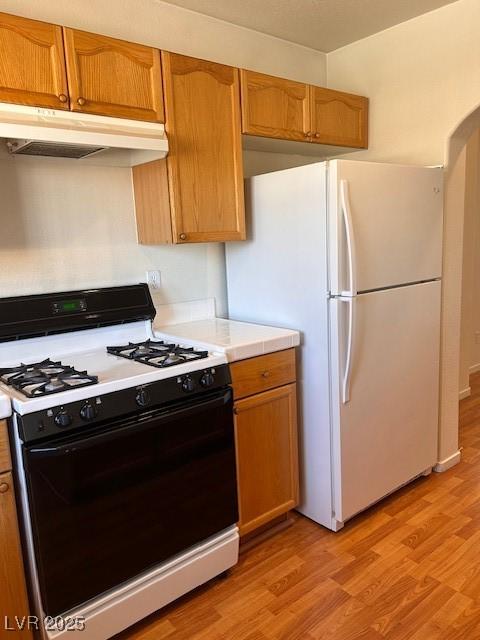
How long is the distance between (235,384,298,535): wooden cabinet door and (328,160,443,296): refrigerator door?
0.58m

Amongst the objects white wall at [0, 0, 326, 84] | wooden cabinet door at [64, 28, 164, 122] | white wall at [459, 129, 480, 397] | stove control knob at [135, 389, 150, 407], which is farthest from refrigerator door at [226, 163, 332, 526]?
white wall at [459, 129, 480, 397]

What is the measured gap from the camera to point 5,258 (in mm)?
1987

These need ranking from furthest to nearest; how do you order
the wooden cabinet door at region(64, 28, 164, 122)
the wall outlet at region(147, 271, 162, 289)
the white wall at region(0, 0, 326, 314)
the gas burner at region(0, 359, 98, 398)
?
the wall outlet at region(147, 271, 162, 289) < the white wall at region(0, 0, 326, 314) < the wooden cabinet door at region(64, 28, 164, 122) < the gas burner at region(0, 359, 98, 398)

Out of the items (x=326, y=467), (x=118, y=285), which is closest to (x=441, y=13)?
(x=118, y=285)

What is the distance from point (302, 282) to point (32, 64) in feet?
4.45

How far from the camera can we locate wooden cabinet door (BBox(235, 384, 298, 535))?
2.12m

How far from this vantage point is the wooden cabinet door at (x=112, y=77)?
1.79 metres

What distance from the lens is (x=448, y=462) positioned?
9.39 ft

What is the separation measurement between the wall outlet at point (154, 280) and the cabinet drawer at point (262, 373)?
69cm

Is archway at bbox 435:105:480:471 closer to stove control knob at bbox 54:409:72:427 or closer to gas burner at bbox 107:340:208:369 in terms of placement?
gas burner at bbox 107:340:208:369

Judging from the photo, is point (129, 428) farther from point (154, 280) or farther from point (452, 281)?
point (452, 281)

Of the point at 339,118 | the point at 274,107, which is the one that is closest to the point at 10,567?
the point at 274,107

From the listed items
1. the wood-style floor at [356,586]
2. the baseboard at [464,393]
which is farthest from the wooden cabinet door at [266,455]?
the baseboard at [464,393]

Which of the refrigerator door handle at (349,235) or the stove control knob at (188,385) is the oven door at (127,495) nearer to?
the stove control knob at (188,385)
